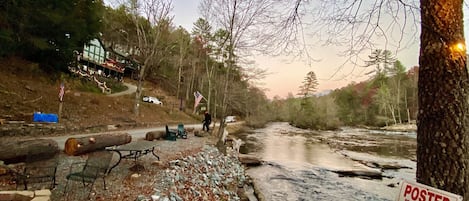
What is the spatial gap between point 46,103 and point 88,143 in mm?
8839

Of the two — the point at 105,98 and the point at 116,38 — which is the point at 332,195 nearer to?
the point at 105,98

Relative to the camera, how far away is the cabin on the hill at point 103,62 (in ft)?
98.9

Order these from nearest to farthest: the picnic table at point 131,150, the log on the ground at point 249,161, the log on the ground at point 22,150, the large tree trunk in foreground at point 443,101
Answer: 1. the large tree trunk in foreground at point 443,101
2. the log on the ground at point 22,150
3. the picnic table at point 131,150
4. the log on the ground at point 249,161

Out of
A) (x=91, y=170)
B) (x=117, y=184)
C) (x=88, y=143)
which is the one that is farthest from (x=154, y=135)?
(x=91, y=170)

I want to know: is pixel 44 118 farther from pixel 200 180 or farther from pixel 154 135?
pixel 200 180

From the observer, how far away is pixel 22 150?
5215 millimetres

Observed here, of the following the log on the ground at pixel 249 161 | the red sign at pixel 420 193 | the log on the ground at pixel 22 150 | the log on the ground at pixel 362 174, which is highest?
the red sign at pixel 420 193

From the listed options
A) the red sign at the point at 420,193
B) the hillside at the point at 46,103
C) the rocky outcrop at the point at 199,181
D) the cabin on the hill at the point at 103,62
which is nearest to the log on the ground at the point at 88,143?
the rocky outcrop at the point at 199,181

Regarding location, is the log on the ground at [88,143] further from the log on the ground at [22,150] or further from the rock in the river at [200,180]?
the rock in the river at [200,180]

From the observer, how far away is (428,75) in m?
2.33

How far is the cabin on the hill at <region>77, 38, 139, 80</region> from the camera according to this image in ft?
98.9

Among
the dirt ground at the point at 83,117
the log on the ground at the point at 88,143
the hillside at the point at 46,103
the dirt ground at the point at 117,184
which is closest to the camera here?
the dirt ground at the point at 117,184

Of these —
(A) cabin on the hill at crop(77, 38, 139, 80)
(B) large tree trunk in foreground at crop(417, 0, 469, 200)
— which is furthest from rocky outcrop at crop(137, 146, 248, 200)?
(A) cabin on the hill at crop(77, 38, 139, 80)

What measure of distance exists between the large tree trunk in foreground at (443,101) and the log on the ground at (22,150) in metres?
6.57
